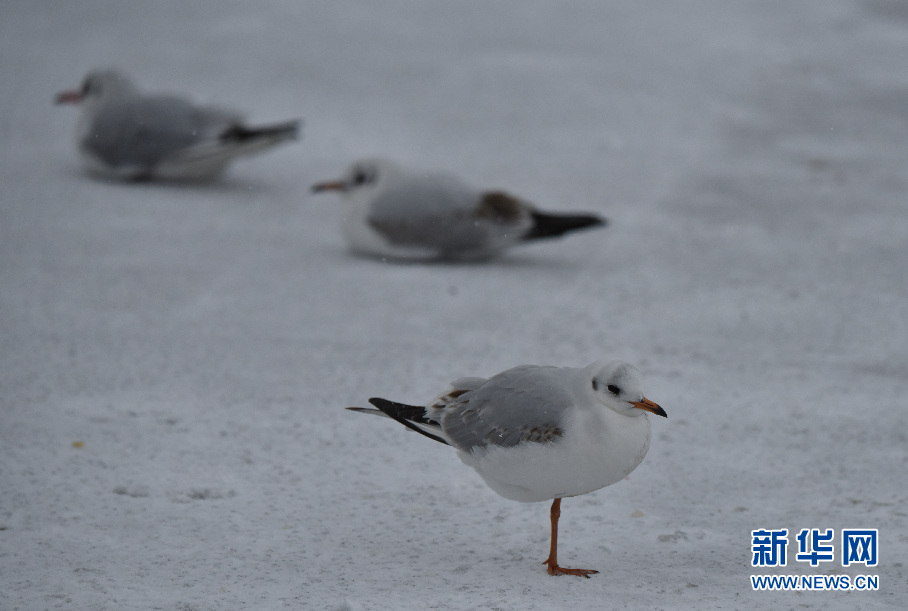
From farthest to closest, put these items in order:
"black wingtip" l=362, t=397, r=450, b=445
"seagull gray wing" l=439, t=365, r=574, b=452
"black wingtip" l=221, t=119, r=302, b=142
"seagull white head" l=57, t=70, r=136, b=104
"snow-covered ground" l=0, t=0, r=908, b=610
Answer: "seagull white head" l=57, t=70, r=136, b=104
"black wingtip" l=221, t=119, r=302, b=142
"black wingtip" l=362, t=397, r=450, b=445
"snow-covered ground" l=0, t=0, r=908, b=610
"seagull gray wing" l=439, t=365, r=574, b=452

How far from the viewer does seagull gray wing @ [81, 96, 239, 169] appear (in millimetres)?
6176

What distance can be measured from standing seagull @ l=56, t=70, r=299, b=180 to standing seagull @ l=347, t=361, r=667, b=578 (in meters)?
3.90

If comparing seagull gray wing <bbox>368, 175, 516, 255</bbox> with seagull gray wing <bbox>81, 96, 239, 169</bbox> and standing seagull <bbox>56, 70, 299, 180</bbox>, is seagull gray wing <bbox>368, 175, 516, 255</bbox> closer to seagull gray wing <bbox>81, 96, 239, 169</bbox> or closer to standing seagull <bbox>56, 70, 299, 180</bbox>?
standing seagull <bbox>56, 70, 299, 180</bbox>

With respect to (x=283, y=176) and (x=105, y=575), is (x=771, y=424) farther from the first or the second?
(x=283, y=176)

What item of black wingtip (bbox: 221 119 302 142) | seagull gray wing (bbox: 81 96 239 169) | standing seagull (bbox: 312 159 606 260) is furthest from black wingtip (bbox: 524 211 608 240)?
seagull gray wing (bbox: 81 96 239 169)

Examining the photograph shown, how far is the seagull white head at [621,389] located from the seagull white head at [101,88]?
5070 mm

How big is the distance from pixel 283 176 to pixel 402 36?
259 cm

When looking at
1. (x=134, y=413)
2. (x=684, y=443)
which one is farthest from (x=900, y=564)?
(x=134, y=413)

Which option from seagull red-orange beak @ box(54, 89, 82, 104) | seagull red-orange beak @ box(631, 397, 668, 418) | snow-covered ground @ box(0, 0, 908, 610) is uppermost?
seagull red-orange beak @ box(631, 397, 668, 418)

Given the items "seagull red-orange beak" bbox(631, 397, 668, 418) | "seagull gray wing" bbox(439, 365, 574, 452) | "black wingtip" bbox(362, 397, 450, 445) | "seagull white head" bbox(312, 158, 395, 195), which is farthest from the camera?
"seagull white head" bbox(312, 158, 395, 195)

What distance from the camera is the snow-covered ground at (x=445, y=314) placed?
252 centimetres

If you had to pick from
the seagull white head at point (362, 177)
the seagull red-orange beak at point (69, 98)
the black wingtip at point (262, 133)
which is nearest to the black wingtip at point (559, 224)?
the seagull white head at point (362, 177)

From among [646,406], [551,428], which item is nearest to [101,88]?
[551,428]

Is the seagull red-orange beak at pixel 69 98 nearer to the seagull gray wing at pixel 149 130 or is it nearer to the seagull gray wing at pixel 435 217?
the seagull gray wing at pixel 149 130
